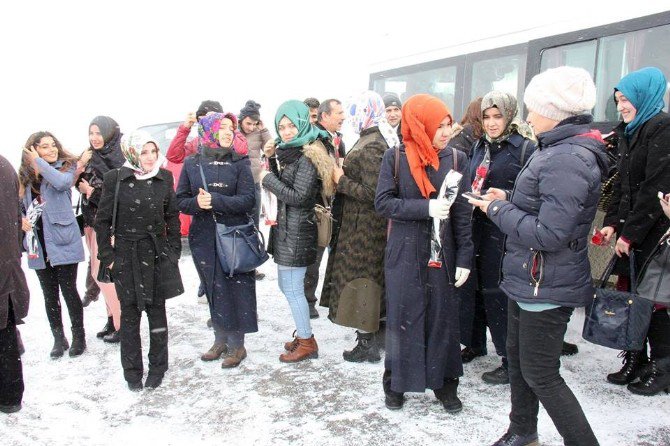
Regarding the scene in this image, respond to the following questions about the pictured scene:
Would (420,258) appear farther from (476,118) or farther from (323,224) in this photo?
(476,118)

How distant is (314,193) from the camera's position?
420 cm

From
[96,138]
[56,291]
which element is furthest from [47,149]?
[56,291]

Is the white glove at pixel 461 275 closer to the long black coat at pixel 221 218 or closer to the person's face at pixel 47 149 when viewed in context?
the long black coat at pixel 221 218

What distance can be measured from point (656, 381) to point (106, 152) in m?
4.51

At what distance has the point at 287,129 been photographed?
13.7 ft

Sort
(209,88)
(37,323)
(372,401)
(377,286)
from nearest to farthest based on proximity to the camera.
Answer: (372,401) → (377,286) → (37,323) → (209,88)

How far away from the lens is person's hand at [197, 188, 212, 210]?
13.3 feet

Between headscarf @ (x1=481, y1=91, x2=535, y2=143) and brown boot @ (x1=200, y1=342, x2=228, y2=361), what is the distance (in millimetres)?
2617

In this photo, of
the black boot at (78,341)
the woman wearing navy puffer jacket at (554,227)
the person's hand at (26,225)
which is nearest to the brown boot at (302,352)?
the black boot at (78,341)

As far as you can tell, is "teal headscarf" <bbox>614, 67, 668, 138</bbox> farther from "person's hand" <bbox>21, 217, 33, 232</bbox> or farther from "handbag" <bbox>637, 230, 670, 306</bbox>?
"person's hand" <bbox>21, 217, 33, 232</bbox>

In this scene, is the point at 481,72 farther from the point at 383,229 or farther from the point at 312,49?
the point at 312,49

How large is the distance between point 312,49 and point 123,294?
31742 mm

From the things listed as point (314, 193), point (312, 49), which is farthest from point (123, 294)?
point (312, 49)

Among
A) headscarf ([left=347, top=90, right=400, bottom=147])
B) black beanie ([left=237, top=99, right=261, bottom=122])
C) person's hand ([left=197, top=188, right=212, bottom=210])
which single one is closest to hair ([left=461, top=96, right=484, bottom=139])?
headscarf ([left=347, top=90, right=400, bottom=147])
